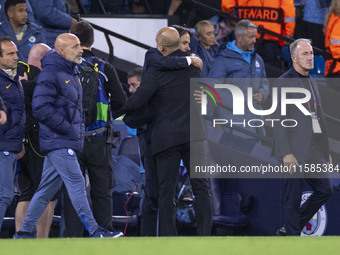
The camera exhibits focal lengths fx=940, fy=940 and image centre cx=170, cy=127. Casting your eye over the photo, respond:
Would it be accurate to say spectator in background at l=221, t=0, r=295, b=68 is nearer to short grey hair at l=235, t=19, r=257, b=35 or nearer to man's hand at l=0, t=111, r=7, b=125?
short grey hair at l=235, t=19, r=257, b=35

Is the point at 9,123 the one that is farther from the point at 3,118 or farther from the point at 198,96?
the point at 198,96

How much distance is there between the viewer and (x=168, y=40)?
25.2 feet

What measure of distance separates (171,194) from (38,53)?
1.72 m

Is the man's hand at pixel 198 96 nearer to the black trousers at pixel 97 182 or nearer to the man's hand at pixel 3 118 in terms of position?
the black trousers at pixel 97 182

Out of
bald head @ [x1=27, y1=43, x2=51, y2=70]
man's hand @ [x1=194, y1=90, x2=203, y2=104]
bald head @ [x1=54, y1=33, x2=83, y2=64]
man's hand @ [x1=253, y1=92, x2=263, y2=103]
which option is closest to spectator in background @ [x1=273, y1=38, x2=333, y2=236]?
man's hand @ [x1=194, y1=90, x2=203, y2=104]

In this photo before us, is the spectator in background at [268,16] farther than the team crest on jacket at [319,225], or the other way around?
the spectator in background at [268,16]

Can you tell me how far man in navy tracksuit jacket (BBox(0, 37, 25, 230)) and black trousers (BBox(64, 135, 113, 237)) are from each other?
58 cm

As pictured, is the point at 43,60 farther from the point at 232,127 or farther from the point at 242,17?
the point at 242,17

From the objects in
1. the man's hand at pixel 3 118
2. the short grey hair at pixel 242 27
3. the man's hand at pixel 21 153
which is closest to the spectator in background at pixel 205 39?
the short grey hair at pixel 242 27

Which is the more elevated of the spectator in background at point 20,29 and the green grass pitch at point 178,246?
the spectator in background at point 20,29

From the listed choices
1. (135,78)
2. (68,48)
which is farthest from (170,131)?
(135,78)

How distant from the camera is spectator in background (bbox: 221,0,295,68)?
10.6m

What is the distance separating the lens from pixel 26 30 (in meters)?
9.05

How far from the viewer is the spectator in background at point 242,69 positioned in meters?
9.55
